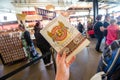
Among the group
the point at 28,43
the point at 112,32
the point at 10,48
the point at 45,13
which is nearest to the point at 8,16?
the point at 45,13

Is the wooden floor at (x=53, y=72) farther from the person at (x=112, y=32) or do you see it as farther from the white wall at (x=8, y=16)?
the white wall at (x=8, y=16)

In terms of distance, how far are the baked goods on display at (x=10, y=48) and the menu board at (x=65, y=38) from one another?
18.4ft

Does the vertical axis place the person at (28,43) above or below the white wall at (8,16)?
below

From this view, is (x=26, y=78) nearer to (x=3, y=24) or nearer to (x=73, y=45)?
(x=73, y=45)

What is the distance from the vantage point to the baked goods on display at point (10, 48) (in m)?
6.16

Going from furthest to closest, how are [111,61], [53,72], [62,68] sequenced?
[53,72] < [111,61] < [62,68]

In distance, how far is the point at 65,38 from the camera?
891mm

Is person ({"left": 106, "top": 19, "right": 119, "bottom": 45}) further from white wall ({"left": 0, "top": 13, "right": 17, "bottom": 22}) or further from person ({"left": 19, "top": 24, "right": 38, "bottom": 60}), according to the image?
white wall ({"left": 0, "top": 13, "right": 17, "bottom": 22})

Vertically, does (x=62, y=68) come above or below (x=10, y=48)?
above

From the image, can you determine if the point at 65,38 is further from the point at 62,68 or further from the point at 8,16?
the point at 8,16

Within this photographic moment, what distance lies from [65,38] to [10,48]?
5.73 meters

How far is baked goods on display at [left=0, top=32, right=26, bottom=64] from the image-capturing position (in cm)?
616

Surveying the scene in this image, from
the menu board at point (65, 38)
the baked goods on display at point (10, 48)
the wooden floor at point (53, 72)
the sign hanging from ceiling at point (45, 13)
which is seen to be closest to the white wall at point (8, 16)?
the sign hanging from ceiling at point (45, 13)

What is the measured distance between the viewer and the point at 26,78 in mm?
4559
